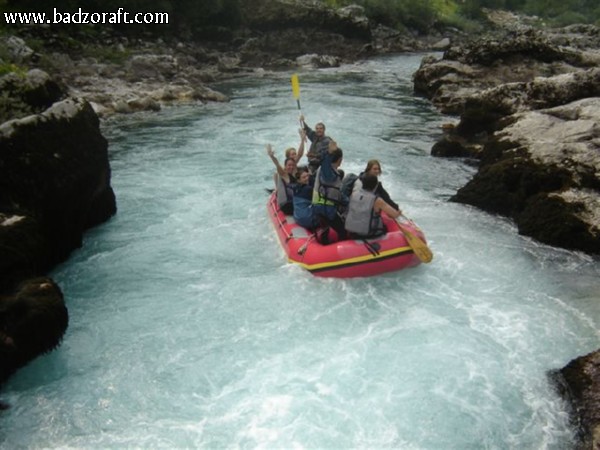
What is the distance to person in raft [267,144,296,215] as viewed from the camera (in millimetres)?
8422

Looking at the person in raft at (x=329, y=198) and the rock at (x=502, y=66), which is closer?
the person in raft at (x=329, y=198)

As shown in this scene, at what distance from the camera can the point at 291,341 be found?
6.15 m

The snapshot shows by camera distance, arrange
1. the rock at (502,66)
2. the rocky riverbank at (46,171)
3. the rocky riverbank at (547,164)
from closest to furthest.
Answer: the rocky riverbank at (547,164), the rocky riverbank at (46,171), the rock at (502,66)

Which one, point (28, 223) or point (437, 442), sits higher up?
point (28, 223)

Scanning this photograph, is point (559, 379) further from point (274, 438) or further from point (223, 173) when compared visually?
point (223, 173)

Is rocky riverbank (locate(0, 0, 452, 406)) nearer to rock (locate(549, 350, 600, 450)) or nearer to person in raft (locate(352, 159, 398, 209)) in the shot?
person in raft (locate(352, 159, 398, 209))

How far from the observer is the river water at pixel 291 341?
16.1 feet

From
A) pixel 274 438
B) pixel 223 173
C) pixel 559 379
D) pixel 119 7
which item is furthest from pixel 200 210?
pixel 119 7

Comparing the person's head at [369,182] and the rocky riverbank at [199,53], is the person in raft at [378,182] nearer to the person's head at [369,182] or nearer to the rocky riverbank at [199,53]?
the person's head at [369,182]

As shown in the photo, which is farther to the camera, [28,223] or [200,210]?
[200,210]

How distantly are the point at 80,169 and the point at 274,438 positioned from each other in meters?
5.35

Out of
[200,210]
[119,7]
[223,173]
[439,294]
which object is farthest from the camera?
[119,7]

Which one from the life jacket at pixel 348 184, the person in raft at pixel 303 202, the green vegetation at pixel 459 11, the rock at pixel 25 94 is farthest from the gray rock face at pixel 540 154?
the green vegetation at pixel 459 11

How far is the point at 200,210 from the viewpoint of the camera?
10.3 meters
